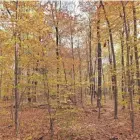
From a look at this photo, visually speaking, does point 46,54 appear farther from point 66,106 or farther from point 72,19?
point 72,19

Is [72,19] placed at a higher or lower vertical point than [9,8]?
higher

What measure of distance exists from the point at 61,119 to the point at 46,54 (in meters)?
3.16

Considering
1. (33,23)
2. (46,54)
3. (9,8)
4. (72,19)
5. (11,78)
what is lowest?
(11,78)

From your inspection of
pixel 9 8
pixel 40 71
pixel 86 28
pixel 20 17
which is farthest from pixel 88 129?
pixel 86 28

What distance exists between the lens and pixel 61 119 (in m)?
11.6

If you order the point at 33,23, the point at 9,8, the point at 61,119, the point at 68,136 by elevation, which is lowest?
the point at 68,136

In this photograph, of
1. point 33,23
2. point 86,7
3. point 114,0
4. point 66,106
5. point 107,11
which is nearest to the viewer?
point 66,106

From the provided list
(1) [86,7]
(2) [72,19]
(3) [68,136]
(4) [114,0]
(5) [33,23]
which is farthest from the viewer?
(2) [72,19]

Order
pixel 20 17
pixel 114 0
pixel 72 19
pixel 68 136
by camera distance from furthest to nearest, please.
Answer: pixel 72 19 → pixel 114 0 → pixel 20 17 → pixel 68 136

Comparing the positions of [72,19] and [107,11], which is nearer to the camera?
[107,11]

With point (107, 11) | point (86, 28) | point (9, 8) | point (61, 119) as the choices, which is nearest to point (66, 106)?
point (61, 119)

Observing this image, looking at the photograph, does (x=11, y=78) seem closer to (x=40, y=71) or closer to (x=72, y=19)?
(x=40, y=71)

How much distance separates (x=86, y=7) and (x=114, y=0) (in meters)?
7.85

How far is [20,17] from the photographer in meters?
13.7
